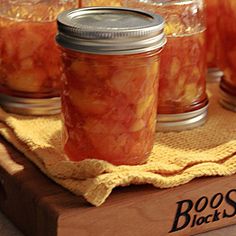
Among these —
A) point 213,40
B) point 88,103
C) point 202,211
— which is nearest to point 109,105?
point 88,103

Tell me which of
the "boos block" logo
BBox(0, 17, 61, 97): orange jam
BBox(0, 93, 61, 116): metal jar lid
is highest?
BBox(0, 17, 61, 97): orange jam

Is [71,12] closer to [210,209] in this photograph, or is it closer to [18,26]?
[18,26]

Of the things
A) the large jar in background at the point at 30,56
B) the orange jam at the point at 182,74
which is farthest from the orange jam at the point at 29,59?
the orange jam at the point at 182,74

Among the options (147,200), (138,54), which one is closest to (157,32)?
(138,54)

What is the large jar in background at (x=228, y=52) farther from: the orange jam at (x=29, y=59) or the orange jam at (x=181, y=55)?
the orange jam at (x=29, y=59)

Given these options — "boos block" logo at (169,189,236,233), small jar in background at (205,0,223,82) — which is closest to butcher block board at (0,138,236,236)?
"boos block" logo at (169,189,236,233)

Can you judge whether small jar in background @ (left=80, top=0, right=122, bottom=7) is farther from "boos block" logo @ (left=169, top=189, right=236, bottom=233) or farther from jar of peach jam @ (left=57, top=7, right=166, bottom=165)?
"boos block" logo @ (left=169, top=189, right=236, bottom=233)

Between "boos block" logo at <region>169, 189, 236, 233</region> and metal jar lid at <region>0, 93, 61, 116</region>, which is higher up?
metal jar lid at <region>0, 93, 61, 116</region>
